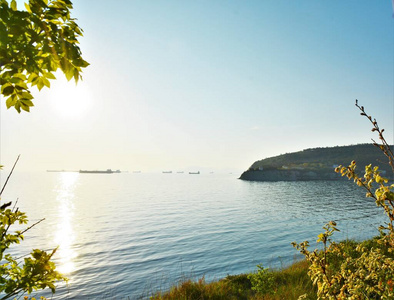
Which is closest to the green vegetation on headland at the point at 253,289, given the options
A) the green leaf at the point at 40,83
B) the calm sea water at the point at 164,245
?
the calm sea water at the point at 164,245

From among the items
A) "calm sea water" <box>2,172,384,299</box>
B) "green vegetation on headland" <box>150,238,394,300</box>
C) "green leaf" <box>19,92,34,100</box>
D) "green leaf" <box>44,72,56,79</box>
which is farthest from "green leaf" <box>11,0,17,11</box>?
"calm sea water" <box>2,172,384,299</box>

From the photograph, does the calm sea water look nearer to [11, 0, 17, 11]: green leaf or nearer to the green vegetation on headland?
the green vegetation on headland

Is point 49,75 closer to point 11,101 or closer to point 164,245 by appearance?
point 11,101

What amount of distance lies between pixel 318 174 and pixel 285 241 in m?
164

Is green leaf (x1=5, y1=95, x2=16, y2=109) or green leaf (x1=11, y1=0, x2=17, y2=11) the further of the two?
green leaf (x1=5, y1=95, x2=16, y2=109)

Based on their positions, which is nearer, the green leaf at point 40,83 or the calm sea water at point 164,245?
the green leaf at point 40,83

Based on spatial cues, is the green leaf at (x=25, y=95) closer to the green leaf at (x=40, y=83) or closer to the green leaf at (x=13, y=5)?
the green leaf at (x=40, y=83)

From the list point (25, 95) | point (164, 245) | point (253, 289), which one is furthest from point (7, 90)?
point (164, 245)

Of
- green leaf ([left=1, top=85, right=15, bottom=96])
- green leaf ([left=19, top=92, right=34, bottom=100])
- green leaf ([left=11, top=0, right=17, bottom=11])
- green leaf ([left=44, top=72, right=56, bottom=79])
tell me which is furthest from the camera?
green leaf ([left=44, top=72, right=56, bottom=79])

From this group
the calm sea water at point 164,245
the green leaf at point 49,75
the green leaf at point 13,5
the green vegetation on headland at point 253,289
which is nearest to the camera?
the green leaf at point 13,5

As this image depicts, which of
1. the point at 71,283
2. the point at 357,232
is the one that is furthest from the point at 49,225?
the point at 357,232

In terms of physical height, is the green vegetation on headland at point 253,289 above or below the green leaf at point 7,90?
below

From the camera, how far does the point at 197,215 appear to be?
4328 cm

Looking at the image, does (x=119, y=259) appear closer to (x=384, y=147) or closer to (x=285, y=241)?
(x=285, y=241)
